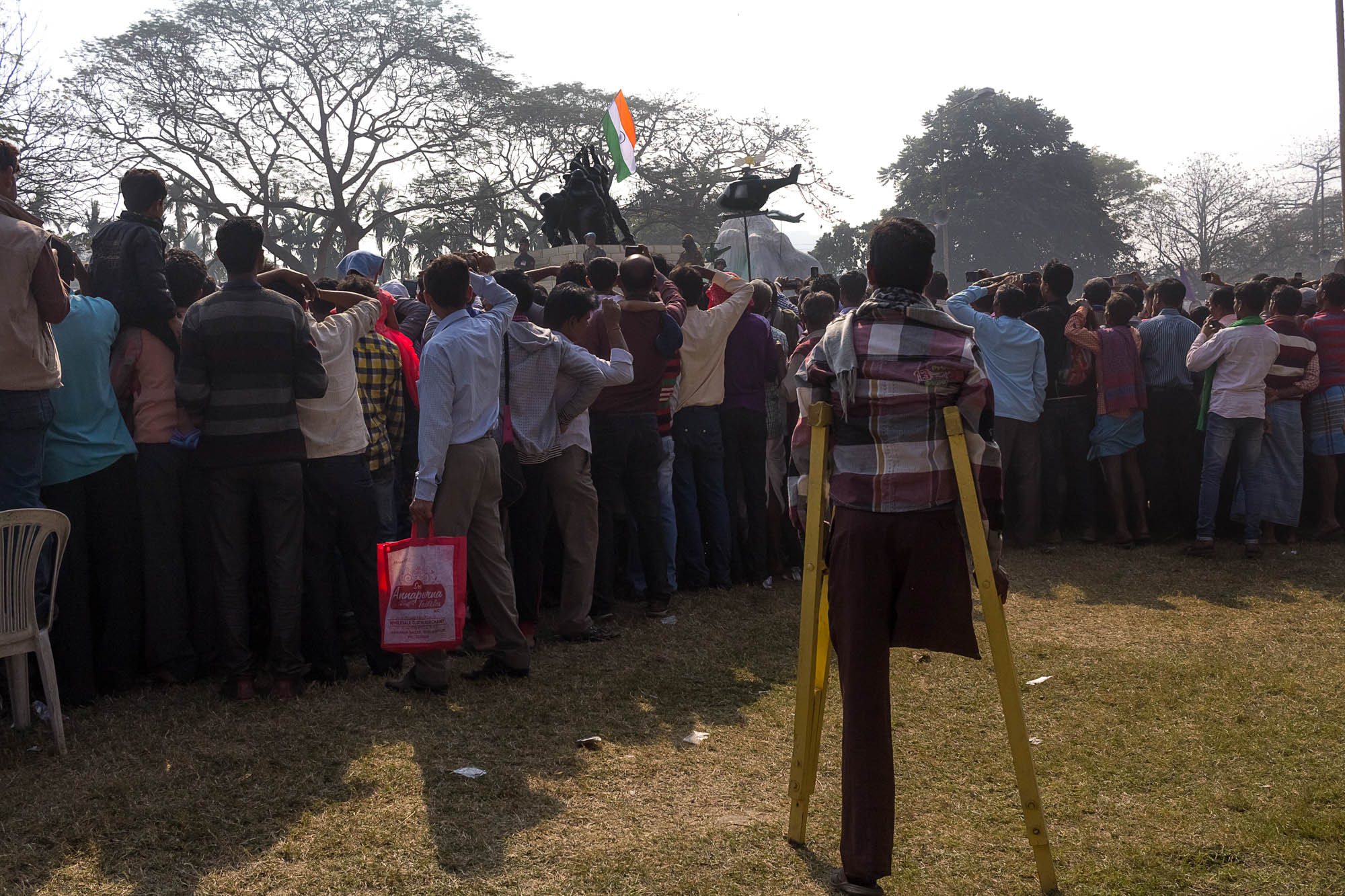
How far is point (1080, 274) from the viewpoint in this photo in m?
54.8

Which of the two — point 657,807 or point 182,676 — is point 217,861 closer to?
point 657,807

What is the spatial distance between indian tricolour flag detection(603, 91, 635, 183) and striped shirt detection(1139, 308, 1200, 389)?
8028 millimetres

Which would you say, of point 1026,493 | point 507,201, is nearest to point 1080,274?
point 507,201

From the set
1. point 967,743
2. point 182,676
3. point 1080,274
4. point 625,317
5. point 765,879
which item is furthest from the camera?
point 1080,274

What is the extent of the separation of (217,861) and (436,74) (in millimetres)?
31879

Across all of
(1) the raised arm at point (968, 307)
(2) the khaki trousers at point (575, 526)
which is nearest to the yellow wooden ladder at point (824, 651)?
(2) the khaki trousers at point (575, 526)

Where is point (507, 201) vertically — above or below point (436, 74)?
below

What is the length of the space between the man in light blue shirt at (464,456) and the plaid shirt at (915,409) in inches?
89.8

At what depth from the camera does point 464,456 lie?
5.03 m

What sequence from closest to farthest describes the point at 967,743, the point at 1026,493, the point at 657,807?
the point at 657,807 < the point at 967,743 < the point at 1026,493

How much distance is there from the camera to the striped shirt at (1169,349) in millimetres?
8570

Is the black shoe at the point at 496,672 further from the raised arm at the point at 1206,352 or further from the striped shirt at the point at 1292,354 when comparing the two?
the striped shirt at the point at 1292,354

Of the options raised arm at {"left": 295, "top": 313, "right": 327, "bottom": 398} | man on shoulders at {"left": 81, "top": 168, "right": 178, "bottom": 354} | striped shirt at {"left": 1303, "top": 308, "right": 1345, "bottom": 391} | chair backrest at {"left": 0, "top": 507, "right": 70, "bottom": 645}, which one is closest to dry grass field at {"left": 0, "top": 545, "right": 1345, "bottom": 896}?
chair backrest at {"left": 0, "top": 507, "right": 70, "bottom": 645}

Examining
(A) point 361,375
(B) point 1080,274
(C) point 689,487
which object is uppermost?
(B) point 1080,274
